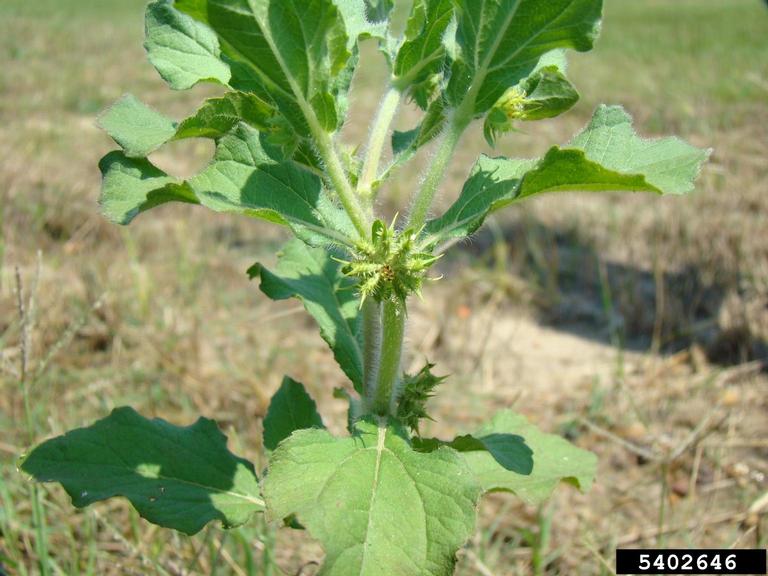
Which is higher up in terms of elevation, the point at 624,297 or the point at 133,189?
the point at 133,189

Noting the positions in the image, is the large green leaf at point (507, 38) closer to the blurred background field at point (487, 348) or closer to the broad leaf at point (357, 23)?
the broad leaf at point (357, 23)

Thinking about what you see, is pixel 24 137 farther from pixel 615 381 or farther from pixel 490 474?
pixel 490 474

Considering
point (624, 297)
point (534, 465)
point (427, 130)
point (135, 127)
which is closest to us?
point (135, 127)

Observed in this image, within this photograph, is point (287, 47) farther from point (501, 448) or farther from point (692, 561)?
point (692, 561)

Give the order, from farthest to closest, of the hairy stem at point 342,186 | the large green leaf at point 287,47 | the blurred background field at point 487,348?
the blurred background field at point 487,348 < the hairy stem at point 342,186 < the large green leaf at point 287,47

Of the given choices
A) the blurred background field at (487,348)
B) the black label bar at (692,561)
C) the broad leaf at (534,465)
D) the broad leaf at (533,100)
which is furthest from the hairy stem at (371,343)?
the black label bar at (692,561)

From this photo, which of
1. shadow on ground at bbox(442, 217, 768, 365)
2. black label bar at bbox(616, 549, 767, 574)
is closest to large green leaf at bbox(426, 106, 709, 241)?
black label bar at bbox(616, 549, 767, 574)

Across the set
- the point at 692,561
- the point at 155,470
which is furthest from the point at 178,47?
the point at 692,561

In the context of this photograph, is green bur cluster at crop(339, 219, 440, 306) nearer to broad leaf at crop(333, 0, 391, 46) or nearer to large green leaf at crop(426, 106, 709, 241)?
large green leaf at crop(426, 106, 709, 241)
